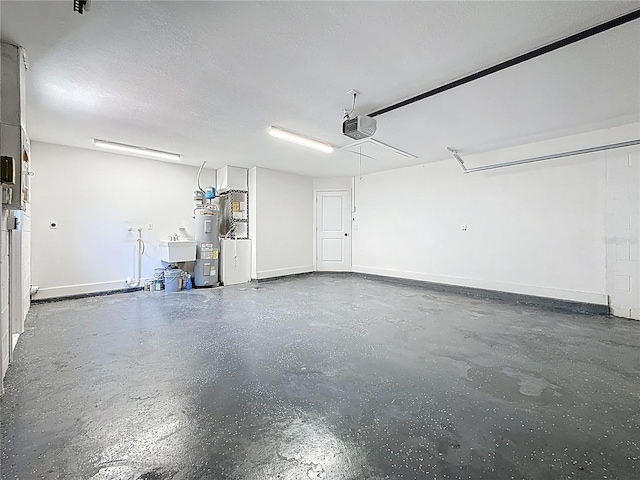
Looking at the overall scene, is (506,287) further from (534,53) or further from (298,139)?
(298,139)

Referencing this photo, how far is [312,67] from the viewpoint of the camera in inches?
100.0

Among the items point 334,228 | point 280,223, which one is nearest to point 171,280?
point 280,223

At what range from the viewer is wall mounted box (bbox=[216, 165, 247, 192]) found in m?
6.39

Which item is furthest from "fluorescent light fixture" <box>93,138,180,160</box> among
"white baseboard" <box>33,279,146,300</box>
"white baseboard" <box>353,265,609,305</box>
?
"white baseboard" <box>353,265,609,305</box>

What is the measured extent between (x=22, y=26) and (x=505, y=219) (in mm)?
6361

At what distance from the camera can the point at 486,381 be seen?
2.23 meters

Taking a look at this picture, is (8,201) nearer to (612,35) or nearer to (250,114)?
(250,114)

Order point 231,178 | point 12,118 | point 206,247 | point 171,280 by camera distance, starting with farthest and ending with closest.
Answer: point 231,178
point 206,247
point 171,280
point 12,118

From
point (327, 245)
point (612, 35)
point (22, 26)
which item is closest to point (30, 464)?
point (22, 26)

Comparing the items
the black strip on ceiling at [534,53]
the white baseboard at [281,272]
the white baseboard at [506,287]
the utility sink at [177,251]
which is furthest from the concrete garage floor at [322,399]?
the white baseboard at [281,272]

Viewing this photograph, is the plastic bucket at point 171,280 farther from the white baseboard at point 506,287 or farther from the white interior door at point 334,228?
the white baseboard at point 506,287

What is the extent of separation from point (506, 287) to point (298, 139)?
4403mm

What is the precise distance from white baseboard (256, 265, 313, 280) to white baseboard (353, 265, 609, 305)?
1785mm

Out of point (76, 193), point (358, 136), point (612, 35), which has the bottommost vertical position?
point (76, 193)
